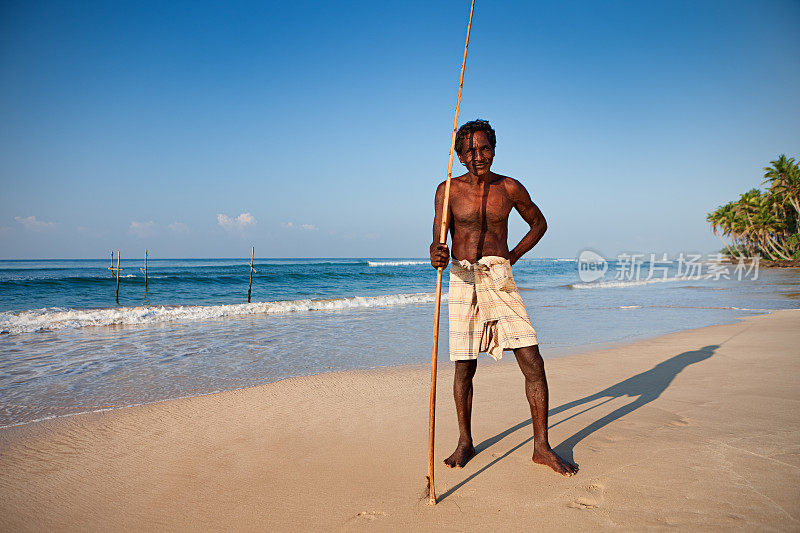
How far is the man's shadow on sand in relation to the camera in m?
3.25

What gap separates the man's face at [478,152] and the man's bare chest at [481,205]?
0.13 metres

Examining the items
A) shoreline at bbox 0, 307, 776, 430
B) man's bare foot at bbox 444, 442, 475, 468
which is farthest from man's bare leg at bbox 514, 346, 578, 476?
shoreline at bbox 0, 307, 776, 430

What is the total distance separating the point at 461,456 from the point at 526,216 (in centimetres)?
178

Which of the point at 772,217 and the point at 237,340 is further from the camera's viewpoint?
the point at 772,217

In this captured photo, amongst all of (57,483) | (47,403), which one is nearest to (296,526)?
(57,483)

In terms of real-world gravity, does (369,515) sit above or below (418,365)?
above

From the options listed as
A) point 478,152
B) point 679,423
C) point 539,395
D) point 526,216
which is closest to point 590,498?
point 539,395

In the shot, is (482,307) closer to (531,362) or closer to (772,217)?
(531,362)

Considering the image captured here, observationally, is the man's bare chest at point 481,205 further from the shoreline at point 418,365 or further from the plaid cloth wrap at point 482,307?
the shoreline at point 418,365

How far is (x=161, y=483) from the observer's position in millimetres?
2869

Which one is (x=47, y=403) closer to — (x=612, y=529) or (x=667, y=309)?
(x=612, y=529)

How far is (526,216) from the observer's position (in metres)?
3.22

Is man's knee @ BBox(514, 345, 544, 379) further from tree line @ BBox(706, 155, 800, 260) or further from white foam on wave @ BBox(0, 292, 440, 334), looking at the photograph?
tree line @ BBox(706, 155, 800, 260)

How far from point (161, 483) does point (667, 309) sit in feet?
47.9
